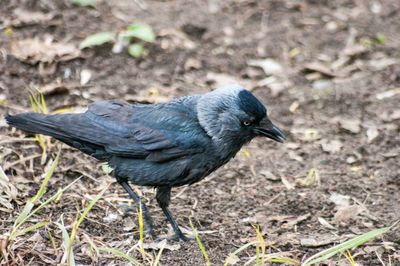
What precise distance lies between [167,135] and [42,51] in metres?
2.85

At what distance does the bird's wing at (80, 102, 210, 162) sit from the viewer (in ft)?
15.1

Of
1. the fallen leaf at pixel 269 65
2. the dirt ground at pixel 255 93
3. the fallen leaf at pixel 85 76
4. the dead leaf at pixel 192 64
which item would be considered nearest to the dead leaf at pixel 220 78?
the dirt ground at pixel 255 93

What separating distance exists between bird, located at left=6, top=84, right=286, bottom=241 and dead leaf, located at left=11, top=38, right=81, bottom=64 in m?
2.06

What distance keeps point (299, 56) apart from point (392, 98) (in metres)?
1.50

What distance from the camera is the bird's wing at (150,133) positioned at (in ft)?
15.1

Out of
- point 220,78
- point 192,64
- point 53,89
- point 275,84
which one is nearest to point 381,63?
point 275,84

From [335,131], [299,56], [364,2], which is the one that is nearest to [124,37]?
[299,56]

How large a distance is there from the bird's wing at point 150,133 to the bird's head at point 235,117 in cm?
11

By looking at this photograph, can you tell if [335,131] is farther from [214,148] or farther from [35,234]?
[35,234]

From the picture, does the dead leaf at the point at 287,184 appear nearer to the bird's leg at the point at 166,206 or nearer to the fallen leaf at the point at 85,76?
the bird's leg at the point at 166,206

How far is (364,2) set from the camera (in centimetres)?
884

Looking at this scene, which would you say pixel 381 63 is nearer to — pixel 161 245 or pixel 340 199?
pixel 340 199

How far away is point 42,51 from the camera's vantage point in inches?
266

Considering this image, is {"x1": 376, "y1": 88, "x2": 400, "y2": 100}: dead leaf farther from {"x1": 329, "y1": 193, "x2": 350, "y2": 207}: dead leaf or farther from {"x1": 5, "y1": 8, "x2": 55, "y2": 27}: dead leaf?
{"x1": 5, "y1": 8, "x2": 55, "y2": 27}: dead leaf
